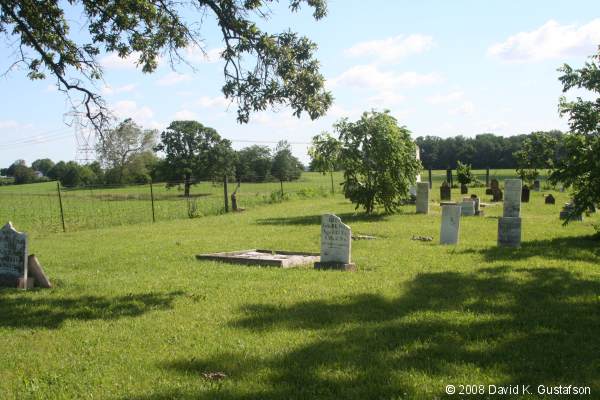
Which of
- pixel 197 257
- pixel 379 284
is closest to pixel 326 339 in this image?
pixel 379 284

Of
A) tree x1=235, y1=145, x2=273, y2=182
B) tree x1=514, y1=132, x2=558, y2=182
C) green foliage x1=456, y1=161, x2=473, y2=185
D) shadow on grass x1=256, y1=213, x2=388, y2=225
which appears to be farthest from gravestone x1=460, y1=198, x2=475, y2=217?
tree x1=235, y1=145, x2=273, y2=182

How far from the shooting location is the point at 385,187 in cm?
2188

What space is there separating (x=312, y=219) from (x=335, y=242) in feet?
36.9

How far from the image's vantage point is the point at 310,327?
6.64 meters

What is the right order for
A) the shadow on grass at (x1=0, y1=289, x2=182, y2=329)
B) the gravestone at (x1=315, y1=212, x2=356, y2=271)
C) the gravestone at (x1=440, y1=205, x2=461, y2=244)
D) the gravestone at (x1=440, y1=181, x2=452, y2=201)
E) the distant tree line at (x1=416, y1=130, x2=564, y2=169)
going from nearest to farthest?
the shadow on grass at (x1=0, y1=289, x2=182, y2=329) → the gravestone at (x1=315, y1=212, x2=356, y2=271) → the gravestone at (x1=440, y1=205, x2=461, y2=244) → the gravestone at (x1=440, y1=181, x2=452, y2=201) → the distant tree line at (x1=416, y1=130, x2=564, y2=169)

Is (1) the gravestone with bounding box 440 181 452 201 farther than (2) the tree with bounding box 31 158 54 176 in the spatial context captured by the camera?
No

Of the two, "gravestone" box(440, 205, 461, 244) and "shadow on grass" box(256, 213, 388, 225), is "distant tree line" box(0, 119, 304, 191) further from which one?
"gravestone" box(440, 205, 461, 244)

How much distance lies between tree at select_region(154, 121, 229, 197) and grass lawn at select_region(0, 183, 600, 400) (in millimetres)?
43683

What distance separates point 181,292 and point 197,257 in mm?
3692

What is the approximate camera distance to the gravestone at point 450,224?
44.6ft

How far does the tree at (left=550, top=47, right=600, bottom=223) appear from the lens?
498 inches

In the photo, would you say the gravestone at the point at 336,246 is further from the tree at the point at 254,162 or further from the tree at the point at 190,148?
the tree at the point at 254,162

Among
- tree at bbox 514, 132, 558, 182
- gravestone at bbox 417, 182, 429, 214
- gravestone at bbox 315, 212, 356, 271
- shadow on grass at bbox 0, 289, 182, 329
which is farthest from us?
tree at bbox 514, 132, 558, 182

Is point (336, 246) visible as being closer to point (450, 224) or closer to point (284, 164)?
point (450, 224)
